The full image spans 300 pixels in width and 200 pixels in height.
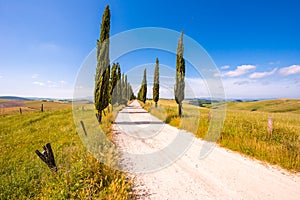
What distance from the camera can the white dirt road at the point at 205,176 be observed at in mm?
3453

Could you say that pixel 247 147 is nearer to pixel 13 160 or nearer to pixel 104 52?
pixel 13 160

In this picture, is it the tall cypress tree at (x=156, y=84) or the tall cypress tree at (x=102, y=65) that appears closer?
the tall cypress tree at (x=102, y=65)

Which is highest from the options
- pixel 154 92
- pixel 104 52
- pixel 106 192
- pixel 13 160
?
pixel 104 52

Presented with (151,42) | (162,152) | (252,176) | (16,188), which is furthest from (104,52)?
(252,176)

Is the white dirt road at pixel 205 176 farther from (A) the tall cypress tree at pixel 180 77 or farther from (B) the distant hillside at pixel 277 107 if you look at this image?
(B) the distant hillside at pixel 277 107

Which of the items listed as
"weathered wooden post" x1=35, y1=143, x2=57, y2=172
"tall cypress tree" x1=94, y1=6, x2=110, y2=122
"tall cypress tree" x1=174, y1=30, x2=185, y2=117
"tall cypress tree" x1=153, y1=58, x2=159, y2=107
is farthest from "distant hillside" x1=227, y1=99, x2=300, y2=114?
"weathered wooden post" x1=35, y1=143, x2=57, y2=172

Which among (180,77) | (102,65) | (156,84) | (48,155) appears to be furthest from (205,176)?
(156,84)

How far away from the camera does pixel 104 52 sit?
11.9 meters

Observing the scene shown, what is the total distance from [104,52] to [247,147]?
1092cm

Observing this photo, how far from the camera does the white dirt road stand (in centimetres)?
345

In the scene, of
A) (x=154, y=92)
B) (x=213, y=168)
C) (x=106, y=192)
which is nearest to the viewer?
(x=106, y=192)

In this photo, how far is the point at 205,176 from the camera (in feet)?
13.9

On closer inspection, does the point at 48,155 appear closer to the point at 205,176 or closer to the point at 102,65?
the point at 205,176

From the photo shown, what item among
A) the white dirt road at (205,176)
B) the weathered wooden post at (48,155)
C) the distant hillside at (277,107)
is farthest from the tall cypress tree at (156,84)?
the distant hillside at (277,107)
